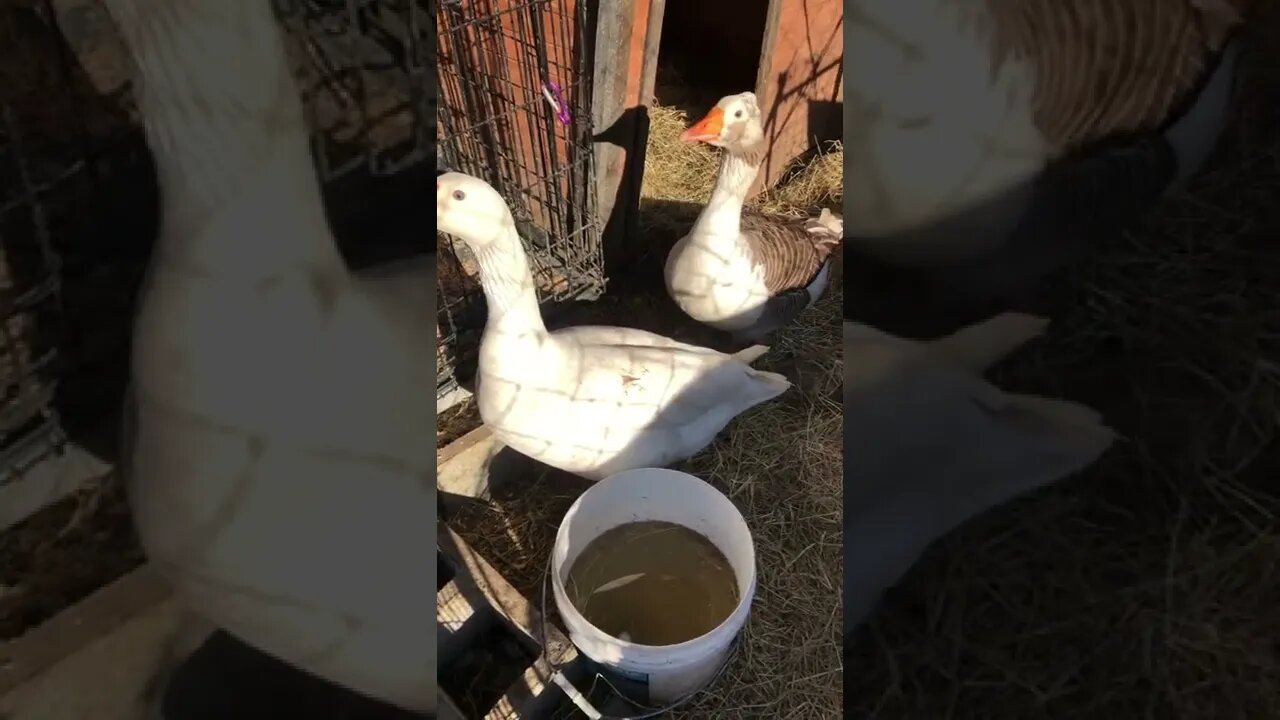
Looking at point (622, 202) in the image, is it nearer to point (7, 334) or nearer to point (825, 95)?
point (825, 95)

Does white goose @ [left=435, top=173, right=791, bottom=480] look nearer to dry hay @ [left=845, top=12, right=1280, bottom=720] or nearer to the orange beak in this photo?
the orange beak

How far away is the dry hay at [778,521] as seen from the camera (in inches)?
51.7

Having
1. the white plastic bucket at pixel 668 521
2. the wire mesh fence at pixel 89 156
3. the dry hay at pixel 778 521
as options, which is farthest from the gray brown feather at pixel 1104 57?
the dry hay at pixel 778 521

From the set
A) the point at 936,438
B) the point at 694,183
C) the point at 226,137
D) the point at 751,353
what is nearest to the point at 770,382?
the point at 751,353

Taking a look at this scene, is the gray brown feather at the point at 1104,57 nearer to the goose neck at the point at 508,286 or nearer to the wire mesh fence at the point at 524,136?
the goose neck at the point at 508,286

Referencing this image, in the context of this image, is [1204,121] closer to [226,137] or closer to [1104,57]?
[1104,57]

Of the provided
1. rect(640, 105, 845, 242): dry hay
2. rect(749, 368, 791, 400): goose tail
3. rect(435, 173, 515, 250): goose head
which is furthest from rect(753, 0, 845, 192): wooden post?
rect(435, 173, 515, 250): goose head

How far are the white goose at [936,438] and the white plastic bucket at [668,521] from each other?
845 mm

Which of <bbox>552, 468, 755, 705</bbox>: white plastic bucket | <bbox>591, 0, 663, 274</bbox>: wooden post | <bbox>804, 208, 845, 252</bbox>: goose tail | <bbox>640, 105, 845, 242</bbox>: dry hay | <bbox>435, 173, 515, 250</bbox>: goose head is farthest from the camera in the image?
<bbox>640, 105, 845, 242</bbox>: dry hay

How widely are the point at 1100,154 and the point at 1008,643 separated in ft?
0.56

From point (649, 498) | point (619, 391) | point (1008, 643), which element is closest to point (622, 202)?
point (619, 391)

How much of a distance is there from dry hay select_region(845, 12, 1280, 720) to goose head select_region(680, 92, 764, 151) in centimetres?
141

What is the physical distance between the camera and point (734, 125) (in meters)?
1.64

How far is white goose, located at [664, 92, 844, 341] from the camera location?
5.32ft
